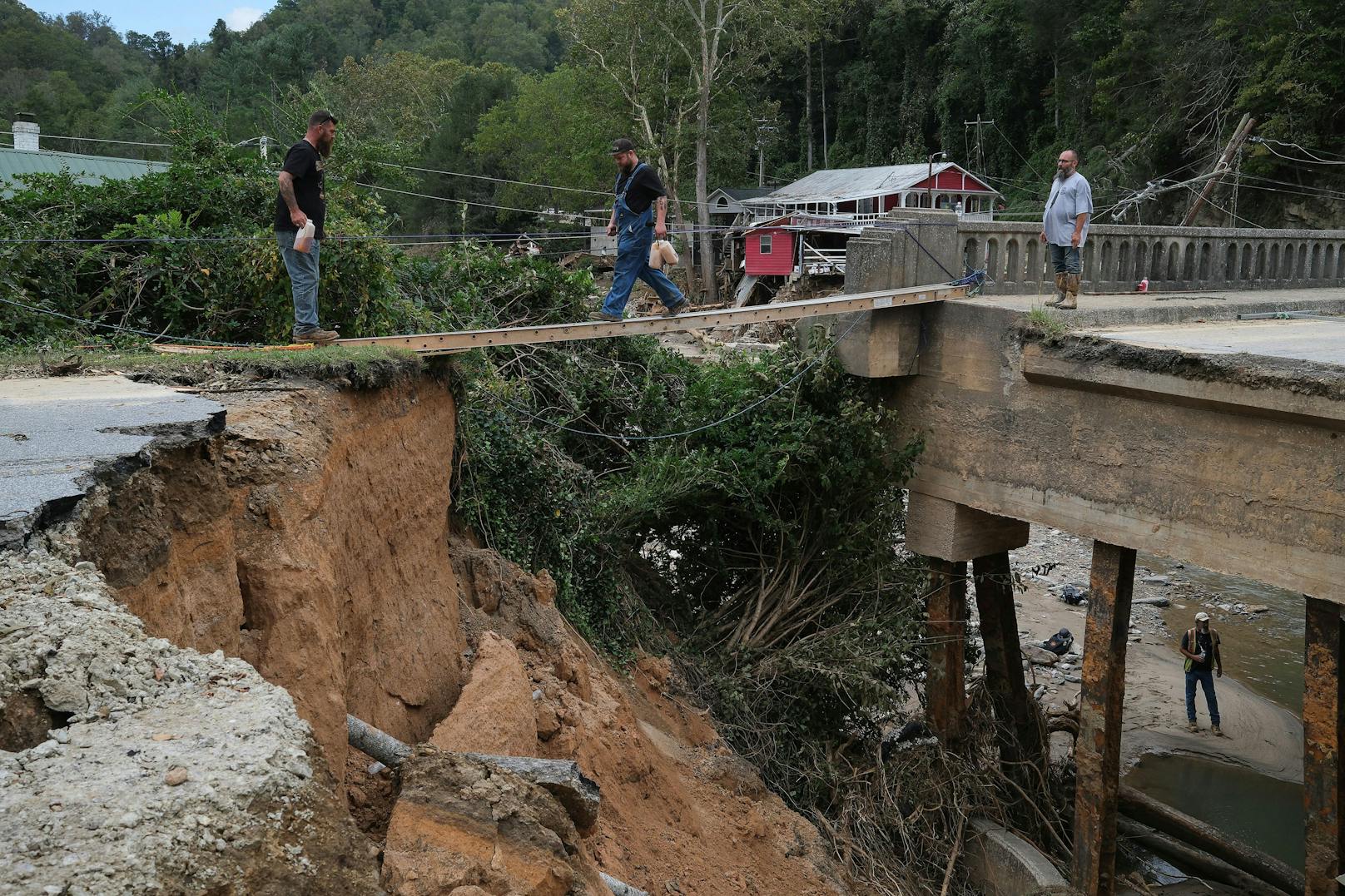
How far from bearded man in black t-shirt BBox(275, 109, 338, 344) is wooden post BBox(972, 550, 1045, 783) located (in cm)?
708

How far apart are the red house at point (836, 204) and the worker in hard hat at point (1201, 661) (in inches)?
956

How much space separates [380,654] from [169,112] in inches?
282

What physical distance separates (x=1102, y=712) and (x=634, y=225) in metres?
5.86

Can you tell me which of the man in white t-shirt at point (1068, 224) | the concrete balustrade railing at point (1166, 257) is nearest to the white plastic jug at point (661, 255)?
the concrete balustrade railing at point (1166, 257)

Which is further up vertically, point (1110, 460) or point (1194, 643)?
point (1110, 460)

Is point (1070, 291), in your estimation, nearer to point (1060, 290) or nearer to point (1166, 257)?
point (1060, 290)

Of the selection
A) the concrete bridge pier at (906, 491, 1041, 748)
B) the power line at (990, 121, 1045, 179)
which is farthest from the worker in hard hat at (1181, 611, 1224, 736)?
the power line at (990, 121, 1045, 179)

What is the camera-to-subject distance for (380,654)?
6.16 meters

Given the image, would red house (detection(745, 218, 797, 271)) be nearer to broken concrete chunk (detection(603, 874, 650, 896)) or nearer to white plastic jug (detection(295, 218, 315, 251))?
white plastic jug (detection(295, 218, 315, 251))

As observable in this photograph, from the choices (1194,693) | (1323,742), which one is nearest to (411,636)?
(1323,742)

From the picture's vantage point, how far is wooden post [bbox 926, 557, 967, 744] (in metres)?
11.2

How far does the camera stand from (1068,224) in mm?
10812

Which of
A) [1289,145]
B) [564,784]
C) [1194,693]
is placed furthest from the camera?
[1289,145]

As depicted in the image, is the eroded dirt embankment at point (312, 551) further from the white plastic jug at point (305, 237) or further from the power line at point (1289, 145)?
the power line at point (1289, 145)
